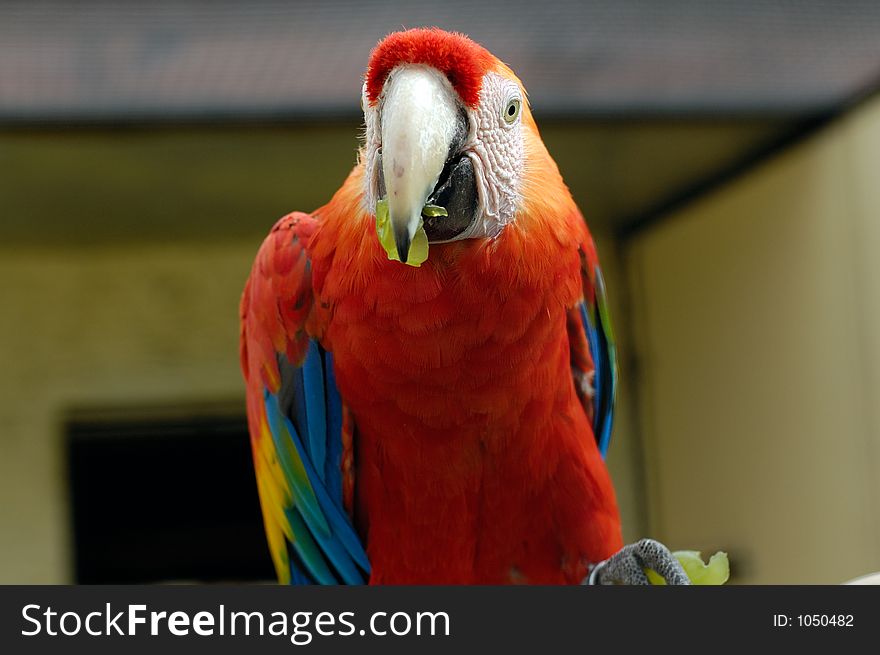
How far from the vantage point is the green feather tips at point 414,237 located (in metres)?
0.63

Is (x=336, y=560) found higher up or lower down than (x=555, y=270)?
lower down

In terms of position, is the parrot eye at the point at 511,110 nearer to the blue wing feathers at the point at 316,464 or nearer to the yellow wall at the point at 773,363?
the blue wing feathers at the point at 316,464

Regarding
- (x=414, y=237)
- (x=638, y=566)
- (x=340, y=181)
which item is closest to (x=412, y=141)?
(x=414, y=237)

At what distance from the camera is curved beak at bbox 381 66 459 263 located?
1.97 ft

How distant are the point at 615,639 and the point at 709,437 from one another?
1891 millimetres

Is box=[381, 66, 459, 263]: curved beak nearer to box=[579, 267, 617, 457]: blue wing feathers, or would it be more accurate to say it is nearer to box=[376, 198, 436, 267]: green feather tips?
box=[376, 198, 436, 267]: green feather tips

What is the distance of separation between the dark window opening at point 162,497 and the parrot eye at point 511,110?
2.19 metres

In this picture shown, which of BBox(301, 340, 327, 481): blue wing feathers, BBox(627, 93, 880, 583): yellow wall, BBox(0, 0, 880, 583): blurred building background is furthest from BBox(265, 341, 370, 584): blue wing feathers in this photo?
BBox(627, 93, 880, 583): yellow wall

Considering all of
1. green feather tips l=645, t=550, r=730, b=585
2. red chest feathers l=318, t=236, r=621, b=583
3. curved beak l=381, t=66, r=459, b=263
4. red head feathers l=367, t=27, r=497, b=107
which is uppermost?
red head feathers l=367, t=27, r=497, b=107

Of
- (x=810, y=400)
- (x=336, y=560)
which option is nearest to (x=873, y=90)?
(x=810, y=400)

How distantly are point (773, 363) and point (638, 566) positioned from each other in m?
1.36

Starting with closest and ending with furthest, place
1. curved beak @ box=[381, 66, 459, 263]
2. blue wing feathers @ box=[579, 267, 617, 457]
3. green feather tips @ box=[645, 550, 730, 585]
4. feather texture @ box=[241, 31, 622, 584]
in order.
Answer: curved beak @ box=[381, 66, 459, 263] → feather texture @ box=[241, 31, 622, 584] → green feather tips @ box=[645, 550, 730, 585] → blue wing feathers @ box=[579, 267, 617, 457]

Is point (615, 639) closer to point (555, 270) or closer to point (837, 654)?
point (837, 654)

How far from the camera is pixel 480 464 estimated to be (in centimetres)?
86
